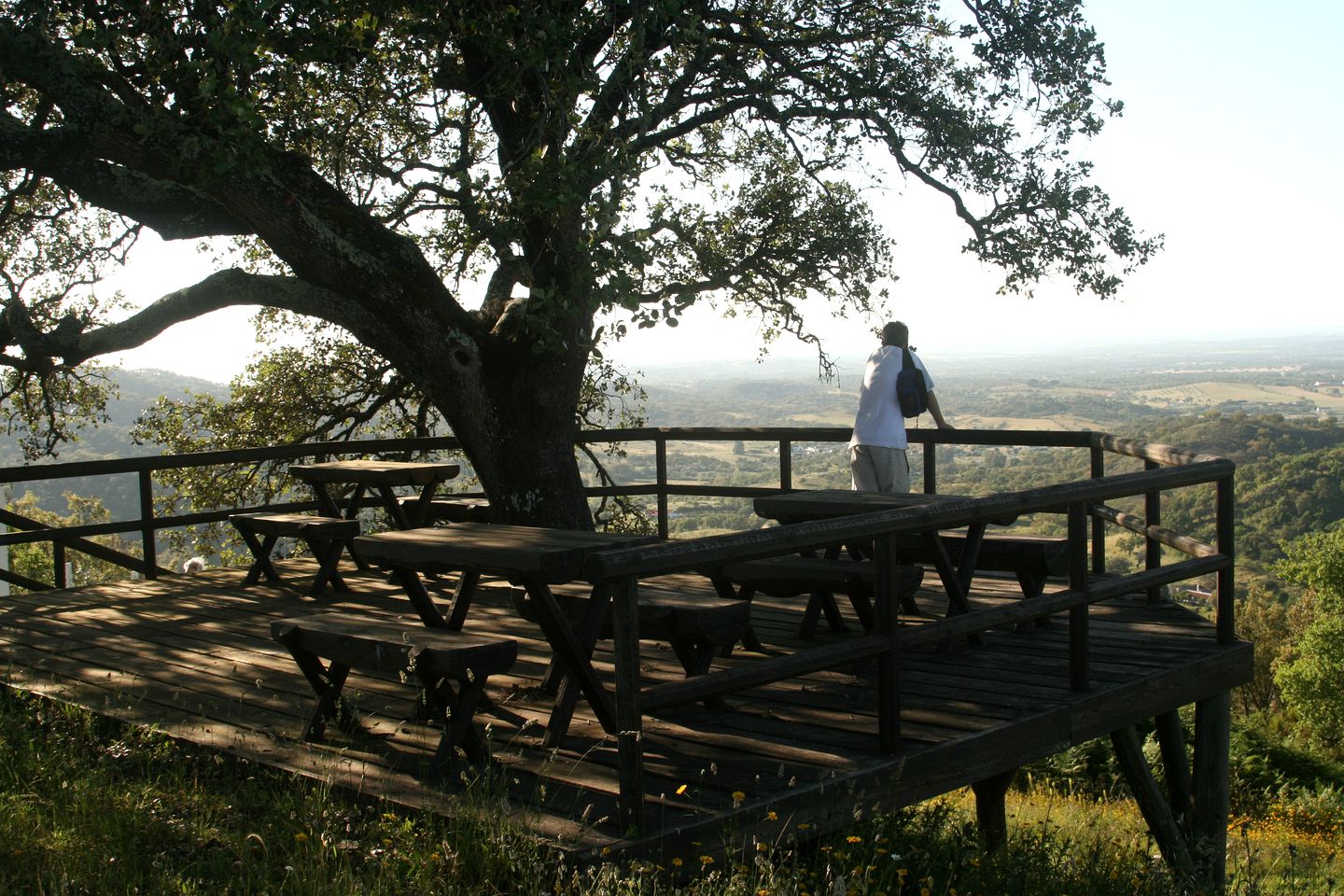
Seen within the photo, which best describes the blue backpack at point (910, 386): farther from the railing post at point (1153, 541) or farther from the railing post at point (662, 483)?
the railing post at point (662, 483)

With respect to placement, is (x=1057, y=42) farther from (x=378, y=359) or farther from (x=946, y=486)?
(x=946, y=486)

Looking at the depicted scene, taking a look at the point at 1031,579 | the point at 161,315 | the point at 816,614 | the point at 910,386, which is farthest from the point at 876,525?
the point at 161,315

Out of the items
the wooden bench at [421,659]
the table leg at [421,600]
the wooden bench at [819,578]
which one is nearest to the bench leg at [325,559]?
the table leg at [421,600]

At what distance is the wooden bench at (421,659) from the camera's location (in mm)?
4480

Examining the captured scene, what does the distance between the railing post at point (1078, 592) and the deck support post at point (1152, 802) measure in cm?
51

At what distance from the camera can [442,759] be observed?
455 cm

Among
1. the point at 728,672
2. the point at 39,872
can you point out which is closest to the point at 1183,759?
the point at 728,672

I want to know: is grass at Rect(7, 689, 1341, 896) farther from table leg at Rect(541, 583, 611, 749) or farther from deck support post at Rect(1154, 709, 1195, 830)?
deck support post at Rect(1154, 709, 1195, 830)

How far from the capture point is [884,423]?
8688mm

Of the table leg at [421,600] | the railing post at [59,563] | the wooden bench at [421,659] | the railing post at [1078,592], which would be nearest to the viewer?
the wooden bench at [421,659]

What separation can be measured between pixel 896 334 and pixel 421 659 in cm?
524

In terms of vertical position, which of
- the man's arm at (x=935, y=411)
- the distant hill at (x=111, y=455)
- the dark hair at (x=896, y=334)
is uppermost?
the dark hair at (x=896, y=334)

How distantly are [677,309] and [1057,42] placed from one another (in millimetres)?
5388

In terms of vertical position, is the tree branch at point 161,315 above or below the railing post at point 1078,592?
above
